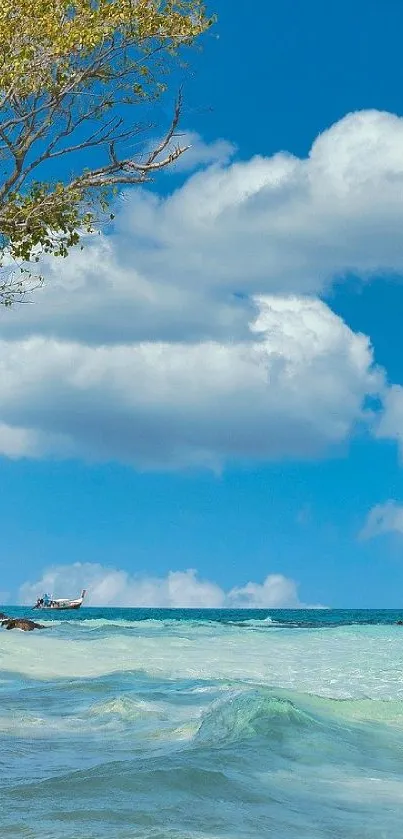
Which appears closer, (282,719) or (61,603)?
(282,719)

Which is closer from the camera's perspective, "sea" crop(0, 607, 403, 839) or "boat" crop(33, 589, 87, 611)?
"sea" crop(0, 607, 403, 839)

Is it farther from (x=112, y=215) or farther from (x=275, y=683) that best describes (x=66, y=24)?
(x=275, y=683)

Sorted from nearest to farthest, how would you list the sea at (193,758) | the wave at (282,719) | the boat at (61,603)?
the sea at (193,758) < the wave at (282,719) < the boat at (61,603)

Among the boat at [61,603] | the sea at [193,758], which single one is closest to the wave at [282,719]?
the sea at [193,758]

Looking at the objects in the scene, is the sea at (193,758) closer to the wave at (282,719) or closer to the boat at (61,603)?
the wave at (282,719)

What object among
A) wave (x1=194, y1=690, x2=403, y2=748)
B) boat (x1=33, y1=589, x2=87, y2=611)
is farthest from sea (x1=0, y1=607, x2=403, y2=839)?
boat (x1=33, y1=589, x2=87, y2=611)

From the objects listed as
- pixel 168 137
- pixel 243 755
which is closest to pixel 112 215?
pixel 168 137

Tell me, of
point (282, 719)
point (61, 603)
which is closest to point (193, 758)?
point (282, 719)

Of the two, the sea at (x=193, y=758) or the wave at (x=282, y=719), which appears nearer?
the sea at (x=193, y=758)

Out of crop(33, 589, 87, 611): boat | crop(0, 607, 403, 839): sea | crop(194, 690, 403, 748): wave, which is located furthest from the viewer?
crop(33, 589, 87, 611): boat

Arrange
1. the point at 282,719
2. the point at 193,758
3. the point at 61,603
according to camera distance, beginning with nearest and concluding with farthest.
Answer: the point at 193,758 < the point at 282,719 < the point at 61,603

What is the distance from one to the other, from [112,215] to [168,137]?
129 centimetres

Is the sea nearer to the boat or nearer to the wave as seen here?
the wave

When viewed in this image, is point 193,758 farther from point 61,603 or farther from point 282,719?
point 61,603
